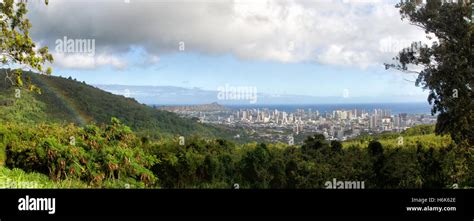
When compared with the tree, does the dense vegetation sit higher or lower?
lower

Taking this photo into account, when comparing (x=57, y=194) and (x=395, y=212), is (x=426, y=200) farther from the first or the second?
(x=57, y=194)

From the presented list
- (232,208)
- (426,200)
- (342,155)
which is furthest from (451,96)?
(232,208)

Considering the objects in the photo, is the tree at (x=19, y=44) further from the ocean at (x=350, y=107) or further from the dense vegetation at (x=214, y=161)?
the ocean at (x=350, y=107)

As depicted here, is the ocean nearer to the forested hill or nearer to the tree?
the forested hill

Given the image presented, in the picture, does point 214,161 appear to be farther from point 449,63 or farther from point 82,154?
point 449,63

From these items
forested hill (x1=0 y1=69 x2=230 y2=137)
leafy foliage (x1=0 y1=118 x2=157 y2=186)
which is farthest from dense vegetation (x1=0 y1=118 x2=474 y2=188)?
forested hill (x1=0 y1=69 x2=230 y2=137)

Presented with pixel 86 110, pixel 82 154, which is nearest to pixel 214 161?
pixel 82 154
